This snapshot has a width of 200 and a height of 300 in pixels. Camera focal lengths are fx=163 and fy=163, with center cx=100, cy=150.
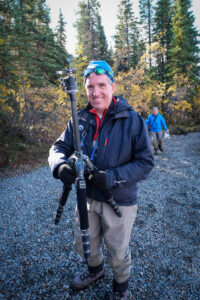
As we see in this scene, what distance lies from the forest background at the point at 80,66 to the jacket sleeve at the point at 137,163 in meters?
8.46

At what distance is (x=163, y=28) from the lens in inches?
886

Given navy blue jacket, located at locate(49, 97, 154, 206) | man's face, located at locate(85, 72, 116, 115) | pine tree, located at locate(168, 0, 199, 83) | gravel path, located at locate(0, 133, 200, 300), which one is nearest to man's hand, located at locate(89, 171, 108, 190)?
navy blue jacket, located at locate(49, 97, 154, 206)

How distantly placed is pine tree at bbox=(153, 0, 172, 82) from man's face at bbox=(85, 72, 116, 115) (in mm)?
23120

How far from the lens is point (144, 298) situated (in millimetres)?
2439

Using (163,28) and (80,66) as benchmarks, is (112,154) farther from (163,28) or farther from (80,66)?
(163,28)

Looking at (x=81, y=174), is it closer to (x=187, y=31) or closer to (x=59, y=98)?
(x=59, y=98)

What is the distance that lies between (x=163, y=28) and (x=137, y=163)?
92.0ft

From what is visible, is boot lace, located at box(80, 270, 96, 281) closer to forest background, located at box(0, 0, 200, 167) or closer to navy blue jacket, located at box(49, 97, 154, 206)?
navy blue jacket, located at box(49, 97, 154, 206)

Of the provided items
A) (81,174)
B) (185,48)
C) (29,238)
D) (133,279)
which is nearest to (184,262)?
(133,279)

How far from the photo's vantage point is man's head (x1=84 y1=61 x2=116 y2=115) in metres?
1.80

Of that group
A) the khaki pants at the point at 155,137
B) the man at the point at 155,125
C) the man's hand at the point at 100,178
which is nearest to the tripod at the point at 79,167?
the man's hand at the point at 100,178

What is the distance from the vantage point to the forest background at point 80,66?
999 cm

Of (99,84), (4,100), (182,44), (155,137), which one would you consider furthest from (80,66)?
(182,44)

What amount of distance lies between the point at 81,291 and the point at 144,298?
0.96 m
